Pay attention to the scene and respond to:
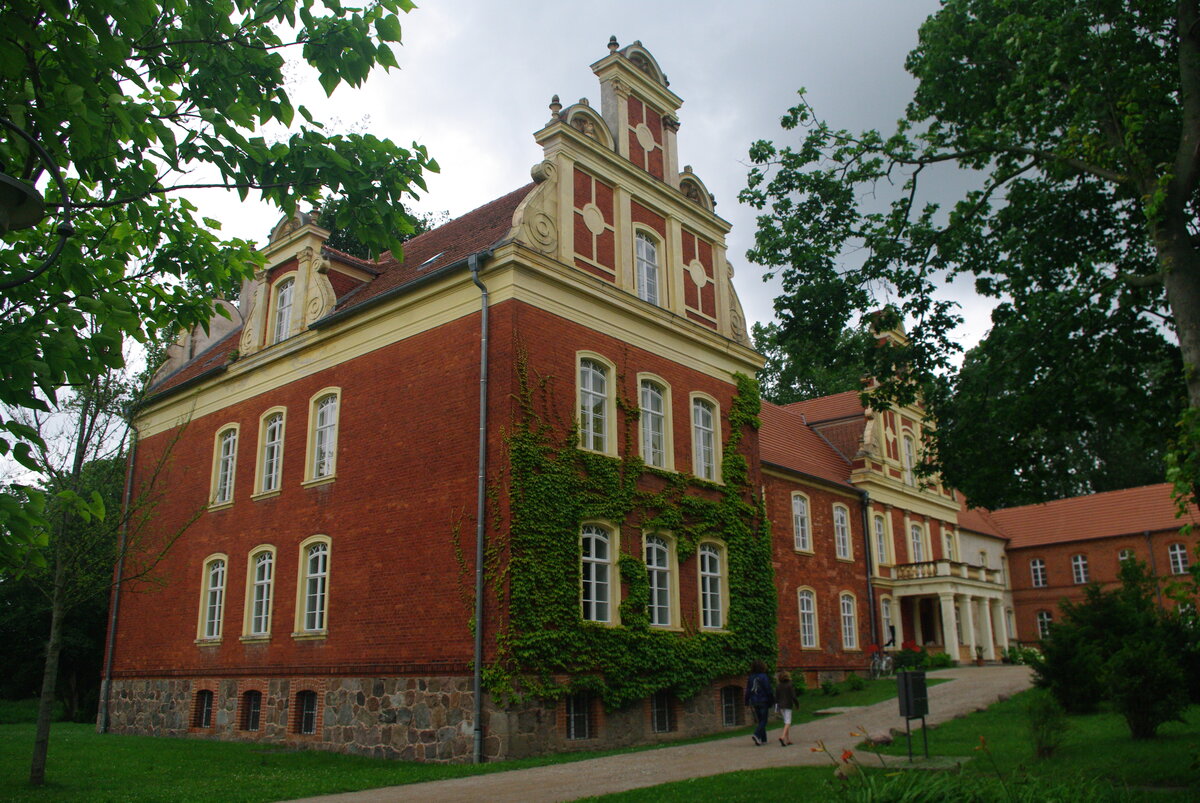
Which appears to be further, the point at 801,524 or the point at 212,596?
the point at 801,524

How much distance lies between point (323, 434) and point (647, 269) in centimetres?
802

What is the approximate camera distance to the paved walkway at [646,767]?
1166 centimetres

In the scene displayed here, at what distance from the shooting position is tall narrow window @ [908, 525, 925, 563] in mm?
36594

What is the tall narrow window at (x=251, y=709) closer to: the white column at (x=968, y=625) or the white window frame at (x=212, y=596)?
the white window frame at (x=212, y=596)

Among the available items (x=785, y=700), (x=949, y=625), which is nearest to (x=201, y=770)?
(x=785, y=700)

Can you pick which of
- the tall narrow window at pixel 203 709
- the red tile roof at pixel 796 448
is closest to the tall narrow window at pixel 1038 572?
the red tile roof at pixel 796 448

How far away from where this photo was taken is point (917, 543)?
37094 mm

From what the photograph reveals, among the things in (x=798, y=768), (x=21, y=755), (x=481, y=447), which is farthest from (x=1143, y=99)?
(x=21, y=755)

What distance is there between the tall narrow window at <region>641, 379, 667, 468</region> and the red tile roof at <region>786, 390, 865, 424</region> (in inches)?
712

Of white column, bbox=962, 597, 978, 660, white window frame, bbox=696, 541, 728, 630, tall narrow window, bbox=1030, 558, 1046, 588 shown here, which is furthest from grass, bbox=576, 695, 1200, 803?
tall narrow window, bbox=1030, 558, 1046, 588

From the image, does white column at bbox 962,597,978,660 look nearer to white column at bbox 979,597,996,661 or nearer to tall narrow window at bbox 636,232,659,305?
white column at bbox 979,597,996,661

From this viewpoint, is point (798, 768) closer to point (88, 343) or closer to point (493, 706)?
point (493, 706)

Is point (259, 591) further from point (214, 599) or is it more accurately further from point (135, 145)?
point (135, 145)

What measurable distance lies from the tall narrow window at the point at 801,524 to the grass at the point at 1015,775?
12628 mm
